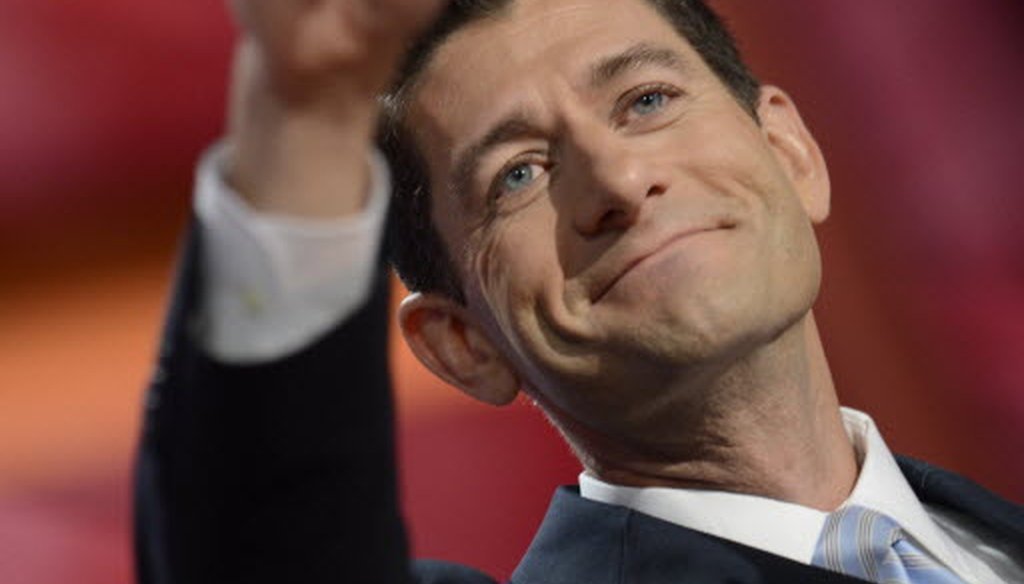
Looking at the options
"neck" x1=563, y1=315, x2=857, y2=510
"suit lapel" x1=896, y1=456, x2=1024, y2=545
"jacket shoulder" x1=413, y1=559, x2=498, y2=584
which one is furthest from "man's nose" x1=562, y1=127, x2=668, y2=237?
"suit lapel" x1=896, y1=456, x2=1024, y2=545

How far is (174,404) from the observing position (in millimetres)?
854

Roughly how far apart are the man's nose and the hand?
1.53 ft

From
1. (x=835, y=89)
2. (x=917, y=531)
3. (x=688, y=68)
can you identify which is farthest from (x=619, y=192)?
(x=835, y=89)

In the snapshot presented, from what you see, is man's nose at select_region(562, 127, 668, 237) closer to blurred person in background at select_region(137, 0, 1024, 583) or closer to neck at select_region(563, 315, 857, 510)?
blurred person in background at select_region(137, 0, 1024, 583)

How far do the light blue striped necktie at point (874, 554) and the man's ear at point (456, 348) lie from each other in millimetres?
289

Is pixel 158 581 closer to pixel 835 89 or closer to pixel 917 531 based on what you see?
pixel 917 531

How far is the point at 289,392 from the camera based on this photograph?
847 mm

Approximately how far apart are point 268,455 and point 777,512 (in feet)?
2.02

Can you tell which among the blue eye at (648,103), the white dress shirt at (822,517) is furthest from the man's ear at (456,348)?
the blue eye at (648,103)

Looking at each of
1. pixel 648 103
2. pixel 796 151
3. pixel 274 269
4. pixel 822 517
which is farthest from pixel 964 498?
pixel 274 269

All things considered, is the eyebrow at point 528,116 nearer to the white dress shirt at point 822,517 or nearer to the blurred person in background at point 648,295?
the blurred person in background at point 648,295

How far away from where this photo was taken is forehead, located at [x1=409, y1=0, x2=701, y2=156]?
139 cm

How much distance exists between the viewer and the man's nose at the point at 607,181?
1295 mm

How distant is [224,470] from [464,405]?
46.8 inches
